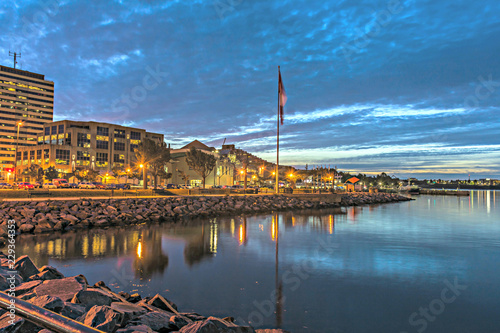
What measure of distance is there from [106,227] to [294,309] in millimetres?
21563

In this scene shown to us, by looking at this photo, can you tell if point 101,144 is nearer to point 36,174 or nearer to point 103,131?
point 103,131

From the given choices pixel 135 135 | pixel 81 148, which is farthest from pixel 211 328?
pixel 135 135

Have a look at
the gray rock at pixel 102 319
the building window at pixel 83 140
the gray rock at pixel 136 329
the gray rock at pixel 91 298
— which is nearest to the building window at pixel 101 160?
the building window at pixel 83 140

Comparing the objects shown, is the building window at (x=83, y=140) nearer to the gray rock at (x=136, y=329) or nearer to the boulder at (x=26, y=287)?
the boulder at (x=26, y=287)

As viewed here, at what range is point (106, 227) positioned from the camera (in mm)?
26812

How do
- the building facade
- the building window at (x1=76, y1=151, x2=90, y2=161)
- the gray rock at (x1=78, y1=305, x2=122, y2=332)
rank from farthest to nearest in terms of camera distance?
the building window at (x1=76, y1=151, x2=90, y2=161), the building facade, the gray rock at (x1=78, y1=305, x2=122, y2=332)

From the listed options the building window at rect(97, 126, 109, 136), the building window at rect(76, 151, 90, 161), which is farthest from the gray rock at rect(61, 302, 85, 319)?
the building window at rect(97, 126, 109, 136)

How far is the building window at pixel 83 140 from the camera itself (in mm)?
108375

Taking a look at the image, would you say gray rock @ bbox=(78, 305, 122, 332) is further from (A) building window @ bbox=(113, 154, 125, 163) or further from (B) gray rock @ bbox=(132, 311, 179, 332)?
(A) building window @ bbox=(113, 154, 125, 163)

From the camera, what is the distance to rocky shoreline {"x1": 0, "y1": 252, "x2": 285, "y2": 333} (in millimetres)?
6027

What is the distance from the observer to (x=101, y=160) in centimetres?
11238

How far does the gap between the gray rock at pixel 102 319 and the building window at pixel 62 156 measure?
373ft

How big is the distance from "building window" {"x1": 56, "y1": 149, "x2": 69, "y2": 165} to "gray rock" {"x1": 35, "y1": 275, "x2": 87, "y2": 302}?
110123 mm

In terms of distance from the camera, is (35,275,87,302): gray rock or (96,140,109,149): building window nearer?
(35,275,87,302): gray rock
